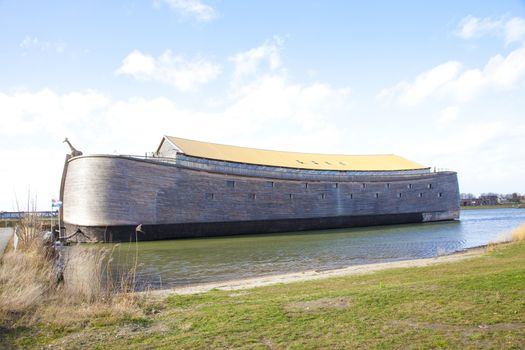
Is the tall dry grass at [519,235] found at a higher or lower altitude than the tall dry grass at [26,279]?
lower

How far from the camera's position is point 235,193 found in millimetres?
34188

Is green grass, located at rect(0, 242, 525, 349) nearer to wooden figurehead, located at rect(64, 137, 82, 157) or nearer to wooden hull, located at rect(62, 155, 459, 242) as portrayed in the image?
wooden hull, located at rect(62, 155, 459, 242)

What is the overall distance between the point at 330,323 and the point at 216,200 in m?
28.2

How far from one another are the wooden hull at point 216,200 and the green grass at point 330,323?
18.4m

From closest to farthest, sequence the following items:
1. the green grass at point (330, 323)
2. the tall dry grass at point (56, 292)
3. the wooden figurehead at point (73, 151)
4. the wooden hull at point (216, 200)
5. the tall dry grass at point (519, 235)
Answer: the green grass at point (330, 323) < the tall dry grass at point (56, 292) < the tall dry grass at point (519, 235) < the wooden hull at point (216, 200) < the wooden figurehead at point (73, 151)

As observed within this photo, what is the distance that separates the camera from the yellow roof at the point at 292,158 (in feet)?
117

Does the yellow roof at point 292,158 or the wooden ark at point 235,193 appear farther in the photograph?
the yellow roof at point 292,158

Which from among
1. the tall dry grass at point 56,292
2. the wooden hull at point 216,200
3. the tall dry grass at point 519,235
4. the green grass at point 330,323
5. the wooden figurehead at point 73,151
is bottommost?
the tall dry grass at point 519,235

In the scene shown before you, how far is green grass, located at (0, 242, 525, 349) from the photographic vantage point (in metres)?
4.51


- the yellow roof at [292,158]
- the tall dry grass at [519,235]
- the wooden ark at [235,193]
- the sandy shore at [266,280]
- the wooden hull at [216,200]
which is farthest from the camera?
the yellow roof at [292,158]

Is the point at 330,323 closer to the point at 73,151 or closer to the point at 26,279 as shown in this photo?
the point at 26,279

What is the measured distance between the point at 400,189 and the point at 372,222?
6.17 metres

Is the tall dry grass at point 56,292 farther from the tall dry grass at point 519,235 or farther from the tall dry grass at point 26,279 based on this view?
the tall dry grass at point 519,235

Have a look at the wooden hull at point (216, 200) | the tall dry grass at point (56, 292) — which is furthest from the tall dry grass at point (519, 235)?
the wooden hull at point (216, 200)
